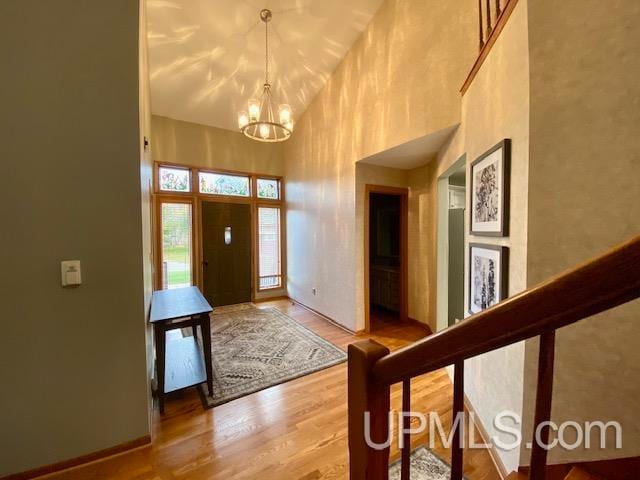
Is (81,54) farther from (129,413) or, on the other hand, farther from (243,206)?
(243,206)

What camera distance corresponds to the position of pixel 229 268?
5.29 metres

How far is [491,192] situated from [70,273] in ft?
8.44

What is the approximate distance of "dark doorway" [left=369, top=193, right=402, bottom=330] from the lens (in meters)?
4.43

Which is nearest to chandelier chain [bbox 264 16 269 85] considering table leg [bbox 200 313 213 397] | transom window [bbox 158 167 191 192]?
transom window [bbox 158 167 191 192]

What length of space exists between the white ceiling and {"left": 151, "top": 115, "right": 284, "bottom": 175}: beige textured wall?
235 mm

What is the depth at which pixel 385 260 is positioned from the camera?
16.4 ft

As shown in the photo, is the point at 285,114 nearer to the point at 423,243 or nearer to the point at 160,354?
the point at 423,243

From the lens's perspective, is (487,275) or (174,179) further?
(174,179)

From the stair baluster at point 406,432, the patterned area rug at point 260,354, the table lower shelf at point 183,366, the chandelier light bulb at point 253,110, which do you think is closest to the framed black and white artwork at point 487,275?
the stair baluster at point 406,432

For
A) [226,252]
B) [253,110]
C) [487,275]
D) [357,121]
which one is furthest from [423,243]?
[226,252]

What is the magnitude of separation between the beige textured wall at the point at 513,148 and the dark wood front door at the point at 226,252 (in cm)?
439

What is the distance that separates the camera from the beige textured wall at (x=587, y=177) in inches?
43.6

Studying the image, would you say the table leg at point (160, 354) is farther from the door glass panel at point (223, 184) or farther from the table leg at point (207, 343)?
the door glass panel at point (223, 184)

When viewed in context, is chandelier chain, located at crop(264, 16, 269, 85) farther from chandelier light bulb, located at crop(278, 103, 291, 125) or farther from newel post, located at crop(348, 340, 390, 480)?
newel post, located at crop(348, 340, 390, 480)
